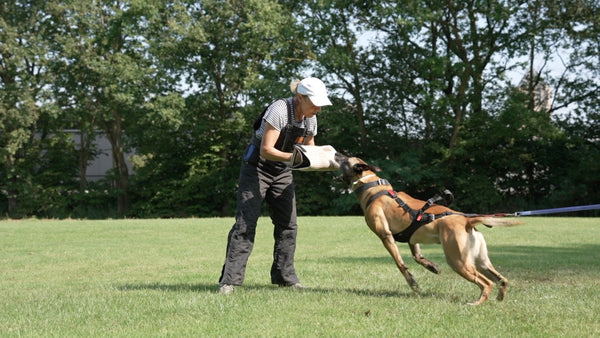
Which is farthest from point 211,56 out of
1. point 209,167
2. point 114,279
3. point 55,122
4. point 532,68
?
point 114,279

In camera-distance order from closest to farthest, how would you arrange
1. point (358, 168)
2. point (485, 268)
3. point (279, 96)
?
point (485, 268) < point (358, 168) < point (279, 96)

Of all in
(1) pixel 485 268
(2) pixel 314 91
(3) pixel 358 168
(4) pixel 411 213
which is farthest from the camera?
(3) pixel 358 168

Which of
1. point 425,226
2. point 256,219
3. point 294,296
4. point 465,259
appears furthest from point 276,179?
point 465,259

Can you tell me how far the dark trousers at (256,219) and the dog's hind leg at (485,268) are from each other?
6.35ft

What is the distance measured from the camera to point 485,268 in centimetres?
584

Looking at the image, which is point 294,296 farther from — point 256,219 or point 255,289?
point 256,219

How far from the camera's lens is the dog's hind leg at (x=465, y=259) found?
564cm

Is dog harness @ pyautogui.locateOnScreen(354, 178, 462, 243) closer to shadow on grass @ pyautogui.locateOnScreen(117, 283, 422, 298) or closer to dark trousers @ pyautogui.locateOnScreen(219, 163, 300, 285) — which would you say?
shadow on grass @ pyautogui.locateOnScreen(117, 283, 422, 298)

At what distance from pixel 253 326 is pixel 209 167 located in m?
28.5

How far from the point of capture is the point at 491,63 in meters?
29.0

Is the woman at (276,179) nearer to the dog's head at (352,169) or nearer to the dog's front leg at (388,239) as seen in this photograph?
the dog's head at (352,169)

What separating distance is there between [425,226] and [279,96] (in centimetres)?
2397

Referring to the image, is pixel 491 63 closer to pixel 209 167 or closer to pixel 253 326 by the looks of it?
pixel 209 167

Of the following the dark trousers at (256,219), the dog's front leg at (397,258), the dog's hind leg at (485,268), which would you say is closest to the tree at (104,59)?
the dark trousers at (256,219)
